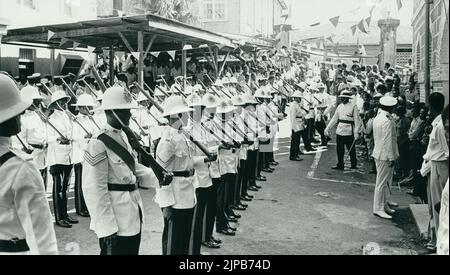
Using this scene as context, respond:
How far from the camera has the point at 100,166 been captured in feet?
13.4

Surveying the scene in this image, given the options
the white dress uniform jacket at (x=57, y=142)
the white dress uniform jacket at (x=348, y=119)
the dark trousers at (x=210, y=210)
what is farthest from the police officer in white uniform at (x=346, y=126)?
the white dress uniform jacket at (x=57, y=142)

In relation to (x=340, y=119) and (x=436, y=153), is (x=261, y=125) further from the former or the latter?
(x=436, y=153)

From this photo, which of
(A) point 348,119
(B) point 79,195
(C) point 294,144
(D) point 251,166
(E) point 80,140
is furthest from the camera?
(C) point 294,144

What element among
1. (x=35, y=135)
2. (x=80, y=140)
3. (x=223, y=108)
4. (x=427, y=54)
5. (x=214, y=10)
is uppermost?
(x=214, y=10)

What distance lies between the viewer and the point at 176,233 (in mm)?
5250

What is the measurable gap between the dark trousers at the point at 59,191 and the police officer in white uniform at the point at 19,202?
4.74 meters

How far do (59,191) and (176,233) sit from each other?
3.20 m

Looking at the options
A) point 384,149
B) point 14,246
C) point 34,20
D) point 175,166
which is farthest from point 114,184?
point 34,20

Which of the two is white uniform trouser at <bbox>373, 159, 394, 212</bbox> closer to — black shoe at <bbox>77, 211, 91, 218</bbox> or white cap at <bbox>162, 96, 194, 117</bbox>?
white cap at <bbox>162, 96, 194, 117</bbox>

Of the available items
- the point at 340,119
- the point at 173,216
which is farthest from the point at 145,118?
the point at 173,216

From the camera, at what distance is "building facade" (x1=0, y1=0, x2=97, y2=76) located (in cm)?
1416

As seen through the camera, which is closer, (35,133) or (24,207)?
(24,207)

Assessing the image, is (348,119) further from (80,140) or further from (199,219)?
(199,219)

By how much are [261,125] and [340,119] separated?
119 inches
